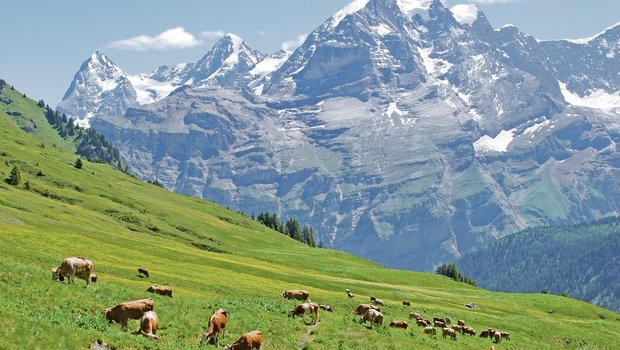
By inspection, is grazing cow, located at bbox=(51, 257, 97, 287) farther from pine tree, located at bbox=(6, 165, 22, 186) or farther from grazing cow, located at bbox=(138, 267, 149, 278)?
pine tree, located at bbox=(6, 165, 22, 186)

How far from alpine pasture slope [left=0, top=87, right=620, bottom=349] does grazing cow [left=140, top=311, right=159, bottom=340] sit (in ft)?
3.07

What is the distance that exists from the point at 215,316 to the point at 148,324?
14.3ft

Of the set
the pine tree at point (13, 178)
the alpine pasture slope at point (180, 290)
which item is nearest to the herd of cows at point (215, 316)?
the alpine pasture slope at point (180, 290)

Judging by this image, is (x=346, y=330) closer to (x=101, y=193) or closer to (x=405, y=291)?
(x=405, y=291)

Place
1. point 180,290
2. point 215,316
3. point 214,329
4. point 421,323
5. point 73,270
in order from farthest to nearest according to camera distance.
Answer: point 421,323, point 180,290, point 73,270, point 215,316, point 214,329

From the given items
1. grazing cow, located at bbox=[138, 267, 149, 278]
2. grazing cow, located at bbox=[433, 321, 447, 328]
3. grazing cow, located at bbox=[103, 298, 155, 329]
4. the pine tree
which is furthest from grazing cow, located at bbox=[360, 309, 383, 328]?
the pine tree

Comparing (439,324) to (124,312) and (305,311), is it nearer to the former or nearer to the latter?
(305,311)

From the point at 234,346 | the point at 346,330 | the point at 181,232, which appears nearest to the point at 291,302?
the point at 346,330

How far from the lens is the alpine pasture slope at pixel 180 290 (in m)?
40.7

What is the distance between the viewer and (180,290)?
6500 cm

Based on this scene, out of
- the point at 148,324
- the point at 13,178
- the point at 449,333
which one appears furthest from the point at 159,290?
the point at 13,178

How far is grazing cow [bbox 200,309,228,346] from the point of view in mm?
41969

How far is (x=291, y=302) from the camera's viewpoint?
208 ft

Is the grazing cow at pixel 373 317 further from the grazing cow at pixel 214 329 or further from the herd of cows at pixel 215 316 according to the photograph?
the grazing cow at pixel 214 329
